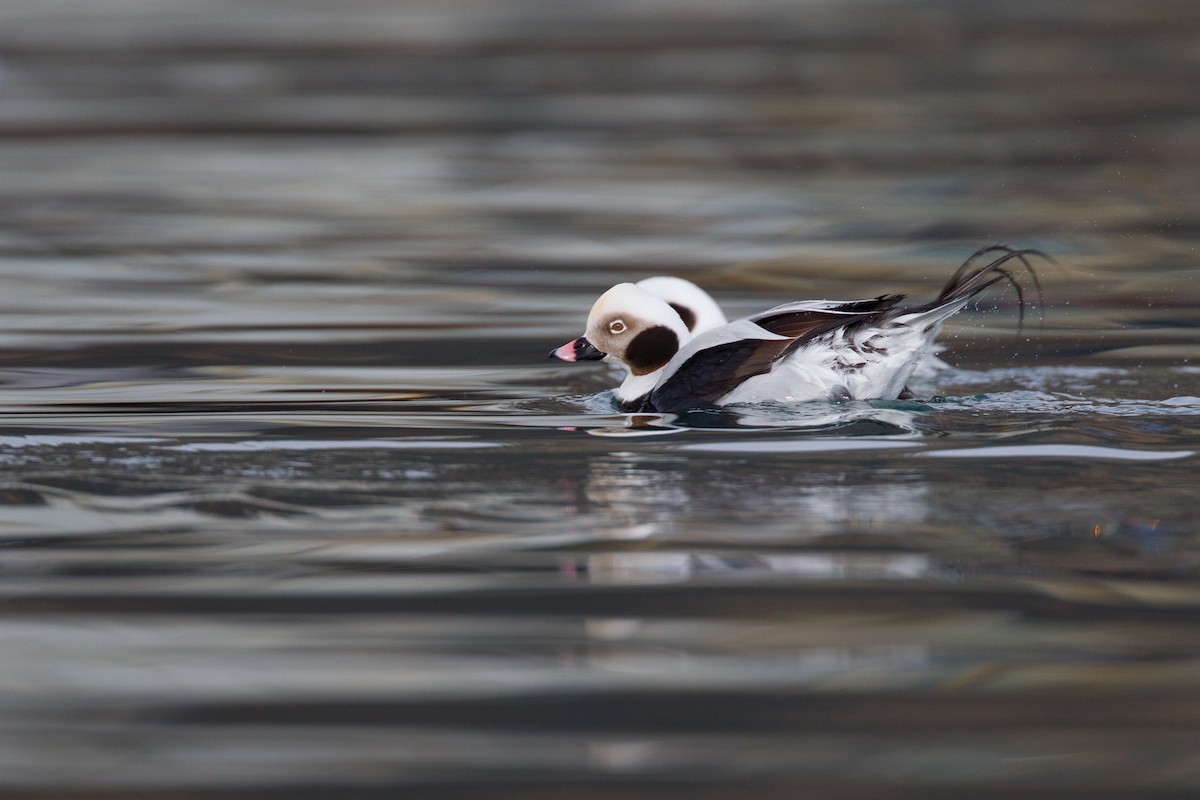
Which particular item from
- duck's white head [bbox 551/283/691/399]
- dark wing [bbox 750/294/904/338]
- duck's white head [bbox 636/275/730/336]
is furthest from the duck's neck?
duck's white head [bbox 636/275/730/336]

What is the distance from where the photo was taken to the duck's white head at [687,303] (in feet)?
22.6

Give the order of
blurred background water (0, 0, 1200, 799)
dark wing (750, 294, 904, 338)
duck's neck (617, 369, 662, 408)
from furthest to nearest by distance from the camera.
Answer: duck's neck (617, 369, 662, 408)
dark wing (750, 294, 904, 338)
blurred background water (0, 0, 1200, 799)

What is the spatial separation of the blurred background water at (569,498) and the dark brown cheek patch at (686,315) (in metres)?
0.58

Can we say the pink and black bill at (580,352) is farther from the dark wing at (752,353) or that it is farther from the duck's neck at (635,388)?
the dark wing at (752,353)

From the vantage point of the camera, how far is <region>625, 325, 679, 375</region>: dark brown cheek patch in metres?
6.13

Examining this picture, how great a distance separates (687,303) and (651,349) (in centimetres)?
80

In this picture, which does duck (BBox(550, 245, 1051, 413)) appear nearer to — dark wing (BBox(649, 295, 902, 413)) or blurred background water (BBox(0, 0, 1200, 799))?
dark wing (BBox(649, 295, 902, 413))

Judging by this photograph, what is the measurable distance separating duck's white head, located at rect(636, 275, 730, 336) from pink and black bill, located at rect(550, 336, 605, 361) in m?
0.72

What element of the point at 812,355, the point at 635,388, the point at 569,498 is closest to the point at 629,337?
the point at 635,388

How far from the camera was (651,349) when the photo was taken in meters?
6.13

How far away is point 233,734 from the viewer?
9.53 ft

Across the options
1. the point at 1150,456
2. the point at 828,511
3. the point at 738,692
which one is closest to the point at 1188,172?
the point at 1150,456

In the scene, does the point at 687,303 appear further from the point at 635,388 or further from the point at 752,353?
the point at 752,353

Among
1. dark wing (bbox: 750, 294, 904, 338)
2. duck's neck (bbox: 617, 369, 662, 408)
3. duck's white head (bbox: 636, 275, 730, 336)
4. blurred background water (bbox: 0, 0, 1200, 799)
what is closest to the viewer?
blurred background water (bbox: 0, 0, 1200, 799)
